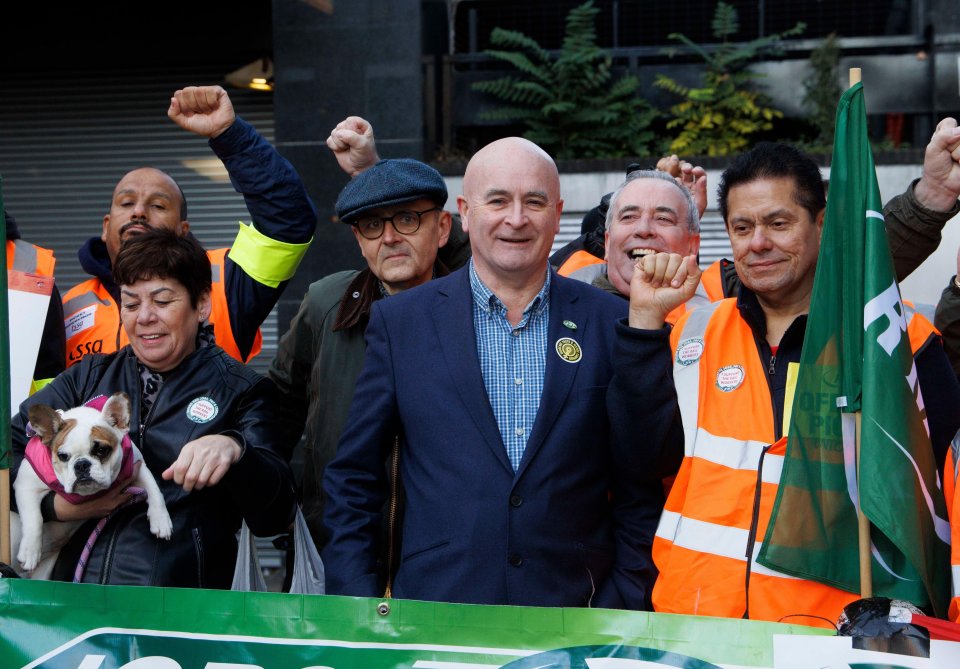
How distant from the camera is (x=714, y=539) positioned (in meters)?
3.33

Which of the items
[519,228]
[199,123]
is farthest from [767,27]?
[519,228]

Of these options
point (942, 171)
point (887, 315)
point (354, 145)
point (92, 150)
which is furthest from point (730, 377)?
point (92, 150)

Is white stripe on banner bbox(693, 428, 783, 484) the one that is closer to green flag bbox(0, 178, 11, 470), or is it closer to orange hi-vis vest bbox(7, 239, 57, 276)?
green flag bbox(0, 178, 11, 470)

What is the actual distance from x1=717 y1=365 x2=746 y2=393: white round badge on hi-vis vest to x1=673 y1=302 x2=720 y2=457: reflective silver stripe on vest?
0.07 m

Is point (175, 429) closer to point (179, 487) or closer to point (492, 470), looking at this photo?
point (179, 487)

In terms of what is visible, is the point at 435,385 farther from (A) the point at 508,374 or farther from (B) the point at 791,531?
(B) the point at 791,531

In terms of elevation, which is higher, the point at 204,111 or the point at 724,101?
the point at 724,101

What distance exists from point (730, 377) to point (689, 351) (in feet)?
0.56

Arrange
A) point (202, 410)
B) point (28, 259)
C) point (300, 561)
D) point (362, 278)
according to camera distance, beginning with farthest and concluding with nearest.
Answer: point (28, 259)
point (362, 278)
point (300, 561)
point (202, 410)

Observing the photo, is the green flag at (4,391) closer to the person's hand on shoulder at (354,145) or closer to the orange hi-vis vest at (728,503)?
the person's hand on shoulder at (354,145)

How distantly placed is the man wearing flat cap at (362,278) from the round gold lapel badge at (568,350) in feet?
2.96

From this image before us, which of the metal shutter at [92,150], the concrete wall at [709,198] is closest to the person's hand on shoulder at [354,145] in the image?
the concrete wall at [709,198]

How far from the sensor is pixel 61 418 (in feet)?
12.4

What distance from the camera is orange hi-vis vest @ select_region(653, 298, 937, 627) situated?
10.6ft
